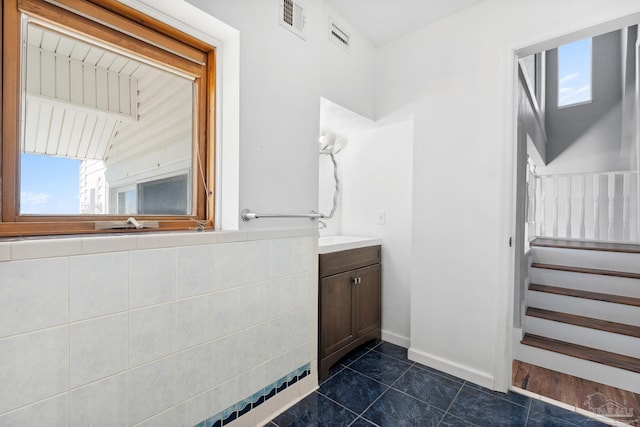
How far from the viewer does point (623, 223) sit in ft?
12.1

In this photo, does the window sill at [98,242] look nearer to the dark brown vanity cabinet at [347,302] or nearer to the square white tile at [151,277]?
the square white tile at [151,277]

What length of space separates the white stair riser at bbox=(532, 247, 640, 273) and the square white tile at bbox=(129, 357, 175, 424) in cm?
329

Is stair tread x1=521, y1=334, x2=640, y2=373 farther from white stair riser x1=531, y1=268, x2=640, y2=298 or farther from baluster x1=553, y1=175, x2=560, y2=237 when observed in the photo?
baluster x1=553, y1=175, x2=560, y2=237

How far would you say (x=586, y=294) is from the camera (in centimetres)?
240

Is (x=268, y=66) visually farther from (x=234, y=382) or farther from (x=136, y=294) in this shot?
(x=234, y=382)

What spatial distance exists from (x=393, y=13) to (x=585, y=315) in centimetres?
271

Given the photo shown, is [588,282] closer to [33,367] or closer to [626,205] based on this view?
[626,205]

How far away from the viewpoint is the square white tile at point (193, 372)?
1.18 meters

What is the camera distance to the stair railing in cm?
363

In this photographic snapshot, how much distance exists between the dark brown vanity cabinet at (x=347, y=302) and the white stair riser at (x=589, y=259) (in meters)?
1.81

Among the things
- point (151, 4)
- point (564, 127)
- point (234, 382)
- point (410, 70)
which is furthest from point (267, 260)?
point (564, 127)

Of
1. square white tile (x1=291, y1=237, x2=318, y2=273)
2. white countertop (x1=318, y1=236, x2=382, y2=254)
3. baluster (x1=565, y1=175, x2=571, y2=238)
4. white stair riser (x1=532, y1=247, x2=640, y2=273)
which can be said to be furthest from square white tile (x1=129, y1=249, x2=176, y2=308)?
baluster (x1=565, y1=175, x2=571, y2=238)

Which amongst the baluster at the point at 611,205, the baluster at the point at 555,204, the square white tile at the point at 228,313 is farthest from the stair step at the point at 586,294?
the square white tile at the point at 228,313

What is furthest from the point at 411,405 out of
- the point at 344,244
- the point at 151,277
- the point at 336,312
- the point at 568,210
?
the point at 568,210
